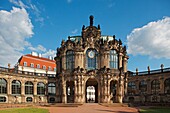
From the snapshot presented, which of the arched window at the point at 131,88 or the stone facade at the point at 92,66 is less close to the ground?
the stone facade at the point at 92,66

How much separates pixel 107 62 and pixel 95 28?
1235 cm

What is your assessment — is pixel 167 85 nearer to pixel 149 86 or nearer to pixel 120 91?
pixel 149 86

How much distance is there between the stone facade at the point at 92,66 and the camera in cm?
6512

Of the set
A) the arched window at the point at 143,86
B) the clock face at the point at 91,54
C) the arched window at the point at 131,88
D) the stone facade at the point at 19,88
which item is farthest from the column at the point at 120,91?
the stone facade at the point at 19,88

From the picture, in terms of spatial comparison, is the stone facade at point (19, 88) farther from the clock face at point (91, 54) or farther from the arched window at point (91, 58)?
the clock face at point (91, 54)

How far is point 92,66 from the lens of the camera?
67938mm

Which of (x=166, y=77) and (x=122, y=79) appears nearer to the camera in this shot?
(x=166, y=77)

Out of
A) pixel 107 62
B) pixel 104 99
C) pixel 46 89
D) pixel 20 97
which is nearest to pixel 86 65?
pixel 107 62

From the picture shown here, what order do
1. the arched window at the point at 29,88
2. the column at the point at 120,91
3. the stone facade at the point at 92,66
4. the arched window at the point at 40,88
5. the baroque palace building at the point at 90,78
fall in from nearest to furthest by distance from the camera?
1. the baroque palace building at the point at 90,78
2. the stone facade at the point at 92,66
3. the column at the point at 120,91
4. the arched window at the point at 29,88
5. the arched window at the point at 40,88

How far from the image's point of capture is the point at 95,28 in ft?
231

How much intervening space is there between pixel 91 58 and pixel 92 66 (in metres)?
2.63

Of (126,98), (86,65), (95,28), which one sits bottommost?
(126,98)

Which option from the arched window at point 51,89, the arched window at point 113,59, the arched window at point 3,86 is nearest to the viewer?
the arched window at point 3,86

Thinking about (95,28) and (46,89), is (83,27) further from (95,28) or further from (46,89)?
(46,89)
